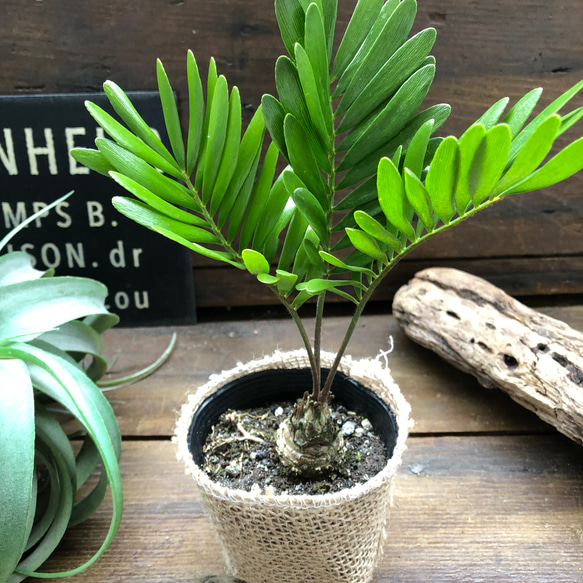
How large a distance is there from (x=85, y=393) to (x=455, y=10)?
0.63 m

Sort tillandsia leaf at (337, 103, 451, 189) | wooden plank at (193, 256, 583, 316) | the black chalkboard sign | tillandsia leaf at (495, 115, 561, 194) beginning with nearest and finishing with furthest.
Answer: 1. tillandsia leaf at (495, 115, 561, 194)
2. tillandsia leaf at (337, 103, 451, 189)
3. the black chalkboard sign
4. wooden plank at (193, 256, 583, 316)

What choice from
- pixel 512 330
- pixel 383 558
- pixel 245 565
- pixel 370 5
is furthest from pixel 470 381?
pixel 370 5

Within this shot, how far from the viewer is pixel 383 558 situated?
0.51 meters

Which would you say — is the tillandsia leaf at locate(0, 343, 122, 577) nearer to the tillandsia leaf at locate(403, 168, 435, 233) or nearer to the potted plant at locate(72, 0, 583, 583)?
the potted plant at locate(72, 0, 583, 583)

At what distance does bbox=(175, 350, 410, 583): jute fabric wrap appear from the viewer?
1.31 feet

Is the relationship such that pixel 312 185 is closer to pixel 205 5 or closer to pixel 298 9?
pixel 298 9

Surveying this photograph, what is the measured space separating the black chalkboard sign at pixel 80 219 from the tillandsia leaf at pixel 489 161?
21.9 inches

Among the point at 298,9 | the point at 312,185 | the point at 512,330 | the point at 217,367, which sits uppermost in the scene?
the point at 298,9

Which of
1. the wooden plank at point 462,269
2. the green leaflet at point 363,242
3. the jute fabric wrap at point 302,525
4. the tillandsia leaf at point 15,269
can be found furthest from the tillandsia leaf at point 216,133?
the wooden plank at point 462,269

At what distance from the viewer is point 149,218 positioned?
32cm

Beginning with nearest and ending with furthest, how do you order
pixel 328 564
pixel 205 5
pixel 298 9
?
pixel 298 9 → pixel 328 564 → pixel 205 5

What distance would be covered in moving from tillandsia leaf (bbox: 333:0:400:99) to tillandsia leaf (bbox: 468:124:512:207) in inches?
4.4

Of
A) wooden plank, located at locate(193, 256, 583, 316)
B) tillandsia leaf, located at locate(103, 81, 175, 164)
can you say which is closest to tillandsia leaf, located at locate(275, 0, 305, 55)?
tillandsia leaf, located at locate(103, 81, 175, 164)

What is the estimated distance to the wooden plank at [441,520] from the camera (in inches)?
19.7
